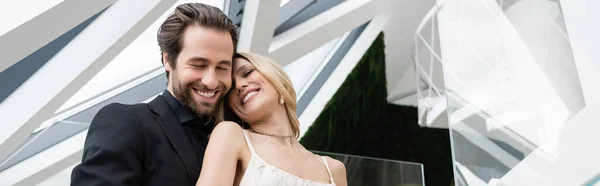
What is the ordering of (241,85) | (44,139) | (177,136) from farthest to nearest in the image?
1. (44,139)
2. (241,85)
3. (177,136)

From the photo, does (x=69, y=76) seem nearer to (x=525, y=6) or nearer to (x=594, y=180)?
(x=525, y=6)

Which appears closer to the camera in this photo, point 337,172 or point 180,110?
point 180,110

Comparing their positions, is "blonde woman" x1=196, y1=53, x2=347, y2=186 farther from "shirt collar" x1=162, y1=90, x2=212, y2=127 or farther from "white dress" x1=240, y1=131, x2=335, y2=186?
"shirt collar" x1=162, y1=90, x2=212, y2=127

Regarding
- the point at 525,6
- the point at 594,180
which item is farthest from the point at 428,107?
the point at 594,180

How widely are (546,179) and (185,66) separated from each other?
1508mm

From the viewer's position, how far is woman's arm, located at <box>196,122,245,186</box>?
2.29m

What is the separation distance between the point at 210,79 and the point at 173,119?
0.20 m

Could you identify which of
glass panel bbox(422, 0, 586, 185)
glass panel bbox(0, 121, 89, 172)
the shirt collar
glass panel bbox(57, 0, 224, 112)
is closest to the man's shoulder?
the shirt collar

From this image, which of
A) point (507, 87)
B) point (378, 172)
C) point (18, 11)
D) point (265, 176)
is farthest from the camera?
point (378, 172)

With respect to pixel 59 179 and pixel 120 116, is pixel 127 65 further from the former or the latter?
pixel 120 116

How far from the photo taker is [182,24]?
2420 mm

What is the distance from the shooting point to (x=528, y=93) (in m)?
2.86

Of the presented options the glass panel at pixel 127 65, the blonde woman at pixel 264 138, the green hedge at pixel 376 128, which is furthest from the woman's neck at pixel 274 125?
the green hedge at pixel 376 128

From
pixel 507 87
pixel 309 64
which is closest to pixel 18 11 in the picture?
pixel 507 87
